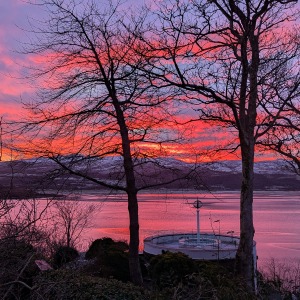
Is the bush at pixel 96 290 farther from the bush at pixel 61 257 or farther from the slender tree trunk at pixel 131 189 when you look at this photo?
the bush at pixel 61 257

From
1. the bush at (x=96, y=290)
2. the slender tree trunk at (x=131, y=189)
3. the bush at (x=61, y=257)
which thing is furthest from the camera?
the bush at (x=61, y=257)

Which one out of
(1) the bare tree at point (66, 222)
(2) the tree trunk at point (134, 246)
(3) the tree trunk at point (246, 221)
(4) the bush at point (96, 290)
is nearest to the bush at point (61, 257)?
(1) the bare tree at point (66, 222)

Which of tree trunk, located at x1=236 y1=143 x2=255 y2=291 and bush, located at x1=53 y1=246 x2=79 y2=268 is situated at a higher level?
tree trunk, located at x1=236 y1=143 x2=255 y2=291

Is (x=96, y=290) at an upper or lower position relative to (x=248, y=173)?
lower

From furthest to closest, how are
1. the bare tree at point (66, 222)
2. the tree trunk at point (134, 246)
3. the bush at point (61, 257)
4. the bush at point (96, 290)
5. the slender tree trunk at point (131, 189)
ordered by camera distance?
the bare tree at point (66, 222) → the bush at point (61, 257) → the slender tree trunk at point (131, 189) → the tree trunk at point (134, 246) → the bush at point (96, 290)

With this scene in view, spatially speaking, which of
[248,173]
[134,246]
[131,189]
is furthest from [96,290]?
[248,173]

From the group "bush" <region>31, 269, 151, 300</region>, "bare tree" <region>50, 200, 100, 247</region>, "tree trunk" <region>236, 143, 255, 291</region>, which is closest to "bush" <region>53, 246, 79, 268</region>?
"bare tree" <region>50, 200, 100, 247</region>

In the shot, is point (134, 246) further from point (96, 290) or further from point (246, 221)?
point (96, 290)

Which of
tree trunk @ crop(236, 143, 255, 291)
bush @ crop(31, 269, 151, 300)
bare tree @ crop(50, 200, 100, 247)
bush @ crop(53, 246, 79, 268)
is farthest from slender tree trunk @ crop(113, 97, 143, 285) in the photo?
bare tree @ crop(50, 200, 100, 247)

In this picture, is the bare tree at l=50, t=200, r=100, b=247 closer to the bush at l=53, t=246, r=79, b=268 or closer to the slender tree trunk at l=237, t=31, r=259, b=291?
the bush at l=53, t=246, r=79, b=268

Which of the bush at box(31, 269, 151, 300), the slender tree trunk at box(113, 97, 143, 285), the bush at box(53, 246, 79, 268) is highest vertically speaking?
the slender tree trunk at box(113, 97, 143, 285)

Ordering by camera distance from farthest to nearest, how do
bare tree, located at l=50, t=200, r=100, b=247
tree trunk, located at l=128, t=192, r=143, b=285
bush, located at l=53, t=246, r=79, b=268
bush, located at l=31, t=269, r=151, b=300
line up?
bare tree, located at l=50, t=200, r=100, b=247 < bush, located at l=53, t=246, r=79, b=268 < tree trunk, located at l=128, t=192, r=143, b=285 < bush, located at l=31, t=269, r=151, b=300

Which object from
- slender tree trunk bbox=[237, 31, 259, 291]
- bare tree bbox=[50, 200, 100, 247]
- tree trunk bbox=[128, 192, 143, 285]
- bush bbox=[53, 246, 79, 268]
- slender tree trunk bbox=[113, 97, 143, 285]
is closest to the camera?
tree trunk bbox=[128, 192, 143, 285]

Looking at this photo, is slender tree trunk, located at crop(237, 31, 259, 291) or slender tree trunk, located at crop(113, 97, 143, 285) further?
slender tree trunk, located at crop(237, 31, 259, 291)
